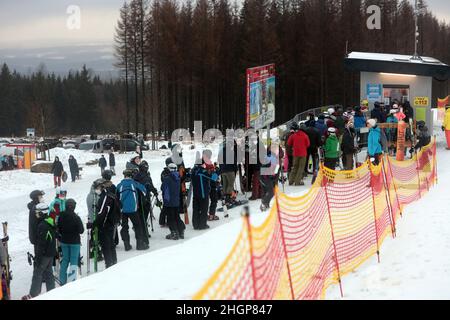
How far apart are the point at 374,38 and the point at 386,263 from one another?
56545 millimetres

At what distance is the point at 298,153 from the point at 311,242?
24.3 feet

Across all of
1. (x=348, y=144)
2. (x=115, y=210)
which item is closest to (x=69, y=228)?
(x=115, y=210)

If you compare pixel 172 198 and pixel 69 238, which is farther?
pixel 172 198

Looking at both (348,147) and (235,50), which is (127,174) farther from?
(235,50)

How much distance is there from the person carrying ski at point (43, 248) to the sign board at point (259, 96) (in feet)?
26.6

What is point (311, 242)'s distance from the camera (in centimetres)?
786

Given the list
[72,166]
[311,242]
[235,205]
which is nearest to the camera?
[311,242]

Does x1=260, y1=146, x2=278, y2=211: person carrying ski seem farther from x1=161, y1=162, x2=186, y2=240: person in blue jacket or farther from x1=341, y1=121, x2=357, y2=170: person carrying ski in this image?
x1=341, y1=121, x2=357, y2=170: person carrying ski

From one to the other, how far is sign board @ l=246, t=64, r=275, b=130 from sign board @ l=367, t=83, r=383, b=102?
647 cm

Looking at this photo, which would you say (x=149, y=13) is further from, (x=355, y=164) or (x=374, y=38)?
Result: (x=355, y=164)

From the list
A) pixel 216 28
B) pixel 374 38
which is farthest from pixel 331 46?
pixel 216 28

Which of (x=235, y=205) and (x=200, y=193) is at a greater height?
(x=200, y=193)

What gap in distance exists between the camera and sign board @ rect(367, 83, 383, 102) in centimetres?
2259

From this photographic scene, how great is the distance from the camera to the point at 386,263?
7.79 meters
